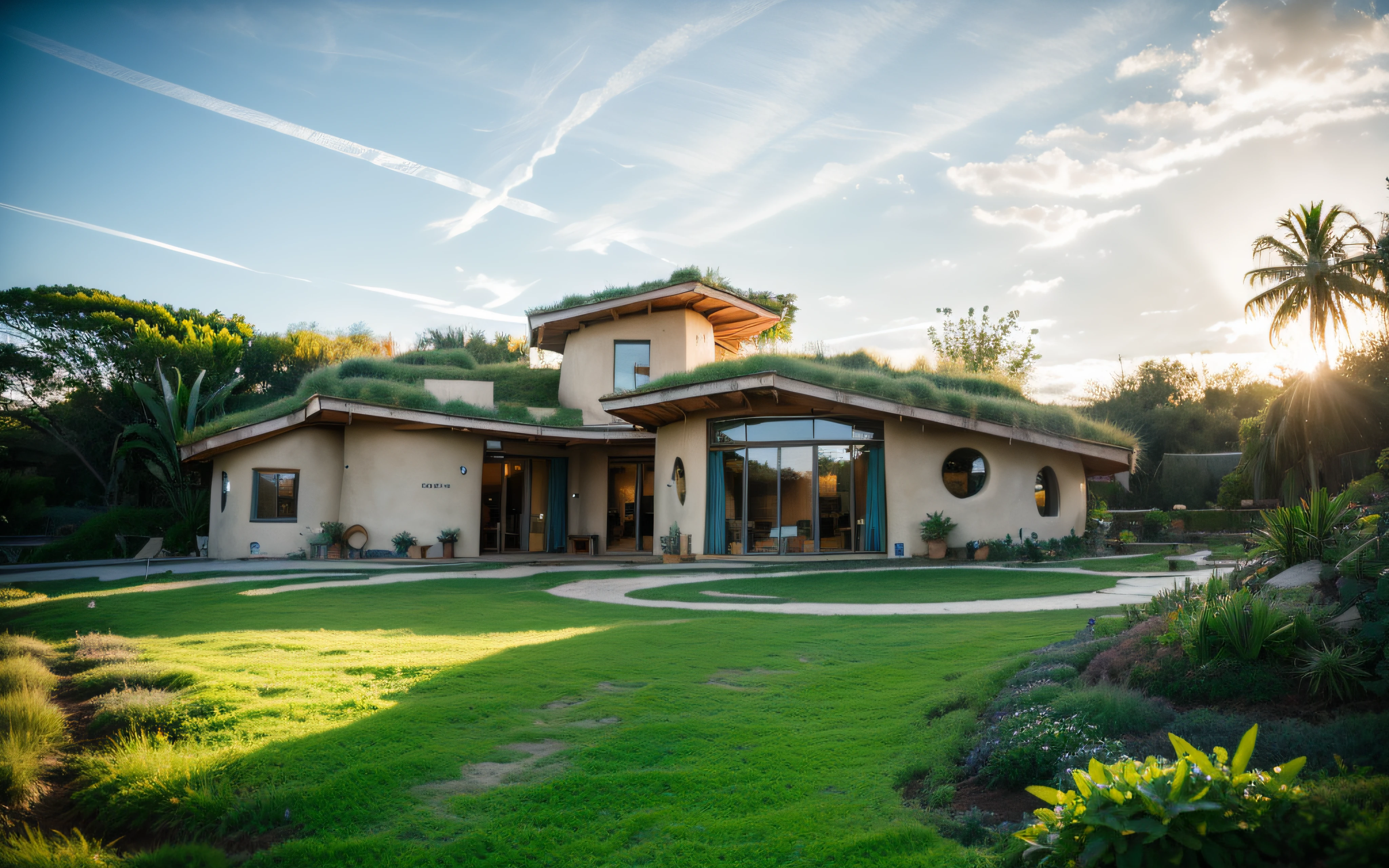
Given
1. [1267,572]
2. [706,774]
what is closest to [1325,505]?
[1267,572]

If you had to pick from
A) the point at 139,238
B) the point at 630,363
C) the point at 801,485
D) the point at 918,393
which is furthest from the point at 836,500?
the point at 139,238

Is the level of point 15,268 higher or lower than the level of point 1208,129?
lower

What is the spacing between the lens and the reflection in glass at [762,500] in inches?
709

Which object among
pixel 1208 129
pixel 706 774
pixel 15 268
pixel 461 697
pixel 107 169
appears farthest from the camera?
pixel 1208 129

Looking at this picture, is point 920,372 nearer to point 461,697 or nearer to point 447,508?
point 447,508

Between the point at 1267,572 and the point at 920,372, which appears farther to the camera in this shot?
the point at 920,372

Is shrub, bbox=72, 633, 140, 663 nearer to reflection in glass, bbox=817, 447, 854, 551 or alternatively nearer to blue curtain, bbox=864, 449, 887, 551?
reflection in glass, bbox=817, 447, 854, 551

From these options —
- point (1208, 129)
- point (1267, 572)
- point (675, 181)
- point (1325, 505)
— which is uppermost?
point (675, 181)

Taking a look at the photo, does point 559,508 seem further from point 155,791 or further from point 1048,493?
point 155,791

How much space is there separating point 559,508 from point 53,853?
20.2 metres

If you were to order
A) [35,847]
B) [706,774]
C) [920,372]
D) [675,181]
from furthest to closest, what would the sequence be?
[920,372]
[675,181]
[706,774]
[35,847]

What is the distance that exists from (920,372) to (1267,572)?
14629mm

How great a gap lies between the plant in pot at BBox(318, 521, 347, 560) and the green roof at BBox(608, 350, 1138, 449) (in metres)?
8.89

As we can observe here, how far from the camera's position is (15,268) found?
4570mm
